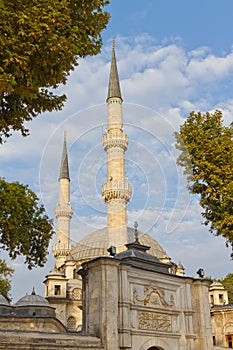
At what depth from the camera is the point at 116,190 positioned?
3097cm

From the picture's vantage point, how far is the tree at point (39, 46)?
792 centimetres

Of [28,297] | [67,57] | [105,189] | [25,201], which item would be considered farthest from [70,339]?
[105,189]

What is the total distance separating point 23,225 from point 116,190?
17.8 metres

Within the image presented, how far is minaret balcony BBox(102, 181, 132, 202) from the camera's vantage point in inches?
1222

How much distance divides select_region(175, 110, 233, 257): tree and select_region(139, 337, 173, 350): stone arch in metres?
4.26

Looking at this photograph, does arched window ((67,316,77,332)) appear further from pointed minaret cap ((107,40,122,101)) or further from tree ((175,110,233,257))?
tree ((175,110,233,257))

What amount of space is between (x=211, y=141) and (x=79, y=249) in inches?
1303

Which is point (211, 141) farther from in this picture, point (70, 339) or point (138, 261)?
point (70, 339)

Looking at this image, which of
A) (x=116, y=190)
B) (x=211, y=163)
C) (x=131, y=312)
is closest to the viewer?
(x=131, y=312)

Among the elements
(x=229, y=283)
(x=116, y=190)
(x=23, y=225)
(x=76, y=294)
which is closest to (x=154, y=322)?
(x=23, y=225)

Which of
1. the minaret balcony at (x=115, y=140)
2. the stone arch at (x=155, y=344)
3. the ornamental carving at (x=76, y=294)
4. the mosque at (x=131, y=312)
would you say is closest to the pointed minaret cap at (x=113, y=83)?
the minaret balcony at (x=115, y=140)

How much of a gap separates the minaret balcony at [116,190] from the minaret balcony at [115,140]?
2818 mm

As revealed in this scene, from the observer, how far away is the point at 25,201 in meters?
13.4

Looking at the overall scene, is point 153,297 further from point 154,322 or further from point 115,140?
point 115,140
